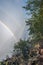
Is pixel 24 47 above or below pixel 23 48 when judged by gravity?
above

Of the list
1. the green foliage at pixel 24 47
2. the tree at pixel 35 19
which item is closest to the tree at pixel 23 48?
the green foliage at pixel 24 47

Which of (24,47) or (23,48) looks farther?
(24,47)

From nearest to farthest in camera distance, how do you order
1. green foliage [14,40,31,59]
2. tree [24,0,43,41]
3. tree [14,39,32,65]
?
tree [24,0,43,41]
tree [14,39,32,65]
green foliage [14,40,31,59]

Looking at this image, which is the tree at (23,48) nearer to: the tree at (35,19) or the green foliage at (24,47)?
the green foliage at (24,47)

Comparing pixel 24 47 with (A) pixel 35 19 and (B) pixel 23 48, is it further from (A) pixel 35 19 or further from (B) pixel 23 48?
(A) pixel 35 19

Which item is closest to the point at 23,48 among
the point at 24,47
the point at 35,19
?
the point at 24,47

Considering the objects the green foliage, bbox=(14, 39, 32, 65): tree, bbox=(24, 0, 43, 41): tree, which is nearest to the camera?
bbox=(24, 0, 43, 41): tree

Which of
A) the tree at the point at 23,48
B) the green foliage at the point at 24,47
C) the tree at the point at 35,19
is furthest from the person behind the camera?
the green foliage at the point at 24,47

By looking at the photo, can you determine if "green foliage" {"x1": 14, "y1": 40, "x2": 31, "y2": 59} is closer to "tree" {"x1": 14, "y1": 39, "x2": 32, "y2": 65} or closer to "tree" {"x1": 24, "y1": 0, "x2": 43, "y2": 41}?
"tree" {"x1": 14, "y1": 39, "x2": 32, "y2": 65}

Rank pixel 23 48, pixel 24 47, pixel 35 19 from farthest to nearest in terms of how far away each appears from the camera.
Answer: pixel 24 47 → pixel 23 48 → pixel 35 19

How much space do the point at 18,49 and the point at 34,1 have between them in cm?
857

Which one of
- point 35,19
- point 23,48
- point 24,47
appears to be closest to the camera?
point 35,19

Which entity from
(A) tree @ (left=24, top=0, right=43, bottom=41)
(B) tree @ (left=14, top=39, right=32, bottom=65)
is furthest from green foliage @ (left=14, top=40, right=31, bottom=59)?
(A) tree @ (left=24, top=0, right=43, bottom=41)

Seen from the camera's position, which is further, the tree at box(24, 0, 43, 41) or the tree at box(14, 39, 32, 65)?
the tree at box(14, 39, 32, 65)
